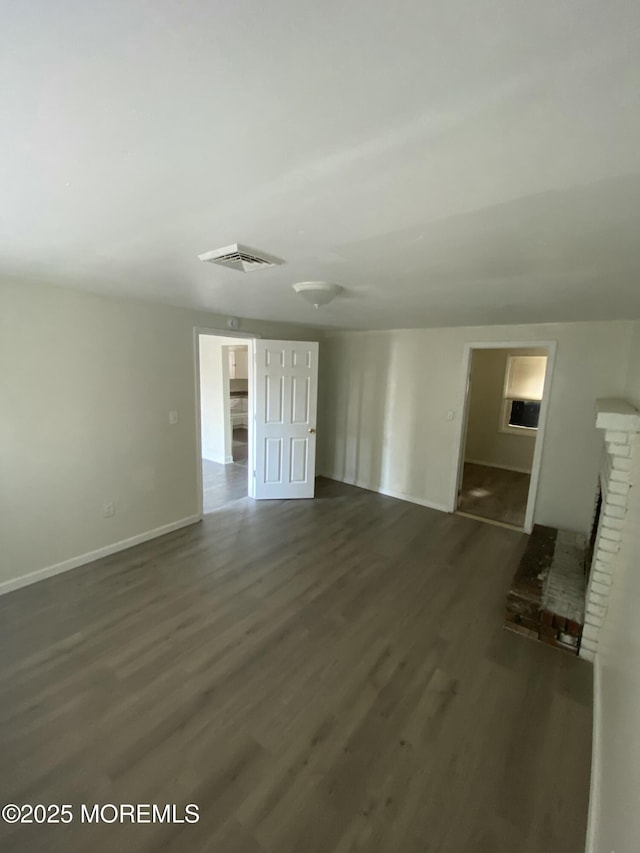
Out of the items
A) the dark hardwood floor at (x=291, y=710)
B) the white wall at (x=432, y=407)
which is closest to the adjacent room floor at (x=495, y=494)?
the white wall at (x=432, y=407)

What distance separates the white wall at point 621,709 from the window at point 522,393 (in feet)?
14.4

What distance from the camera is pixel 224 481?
518 cm

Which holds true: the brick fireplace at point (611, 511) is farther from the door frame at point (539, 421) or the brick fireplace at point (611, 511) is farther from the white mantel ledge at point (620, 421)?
the door frame at point (539, 421)

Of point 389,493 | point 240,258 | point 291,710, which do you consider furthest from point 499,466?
point 240,258

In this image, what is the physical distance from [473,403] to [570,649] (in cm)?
474

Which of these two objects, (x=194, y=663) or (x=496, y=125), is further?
(x=194, y=663)

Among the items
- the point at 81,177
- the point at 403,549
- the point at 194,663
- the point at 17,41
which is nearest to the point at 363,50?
the point at 17,41

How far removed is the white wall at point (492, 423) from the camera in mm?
6102

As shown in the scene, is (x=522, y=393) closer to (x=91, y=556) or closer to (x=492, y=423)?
(x=492, y=423)

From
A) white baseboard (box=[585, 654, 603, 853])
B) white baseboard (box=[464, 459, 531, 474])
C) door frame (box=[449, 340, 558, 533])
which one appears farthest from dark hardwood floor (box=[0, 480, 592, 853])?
white baseboard (box=[464, 459, 531, 474])

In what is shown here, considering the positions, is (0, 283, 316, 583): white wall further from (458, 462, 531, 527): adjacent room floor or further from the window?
the window

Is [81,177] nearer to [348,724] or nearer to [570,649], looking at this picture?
[348,724]

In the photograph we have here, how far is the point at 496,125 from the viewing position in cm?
75

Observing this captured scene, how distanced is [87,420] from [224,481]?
2478 mm
